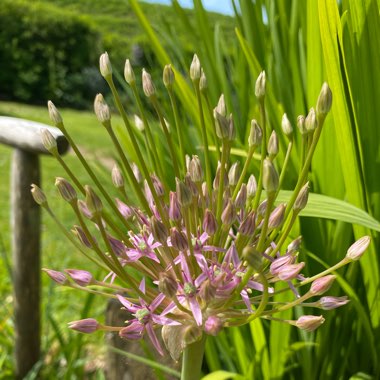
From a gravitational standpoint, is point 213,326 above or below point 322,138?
below

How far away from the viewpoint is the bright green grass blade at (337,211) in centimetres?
82

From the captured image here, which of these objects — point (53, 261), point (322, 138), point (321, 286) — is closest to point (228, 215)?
point (321, 286)

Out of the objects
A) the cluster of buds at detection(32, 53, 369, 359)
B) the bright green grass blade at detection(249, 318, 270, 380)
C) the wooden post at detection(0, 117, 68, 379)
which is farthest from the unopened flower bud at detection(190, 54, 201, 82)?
the wooden post at detection(0, 117, 68, 379)

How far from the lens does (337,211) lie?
837 millimetres

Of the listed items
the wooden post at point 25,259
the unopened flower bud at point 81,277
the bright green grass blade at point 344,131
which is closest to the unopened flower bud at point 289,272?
the unopened flower bud at point 81,277

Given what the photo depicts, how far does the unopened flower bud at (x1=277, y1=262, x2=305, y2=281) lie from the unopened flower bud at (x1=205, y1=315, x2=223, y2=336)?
0.08 metres

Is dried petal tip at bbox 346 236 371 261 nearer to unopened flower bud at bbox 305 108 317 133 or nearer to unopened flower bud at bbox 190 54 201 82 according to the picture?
unopened flower bud at bbox 305 108 317 133

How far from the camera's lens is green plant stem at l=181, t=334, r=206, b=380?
660 mm

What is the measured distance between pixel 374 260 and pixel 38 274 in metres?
1.25

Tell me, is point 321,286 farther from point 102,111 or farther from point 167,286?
point 102,111

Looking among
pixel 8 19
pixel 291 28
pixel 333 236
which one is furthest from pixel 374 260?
pixel 8 19

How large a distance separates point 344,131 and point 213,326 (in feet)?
1.43

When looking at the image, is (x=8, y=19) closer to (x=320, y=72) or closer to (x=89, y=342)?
(x=89, y=342)

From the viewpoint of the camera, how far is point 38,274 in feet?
6.52
